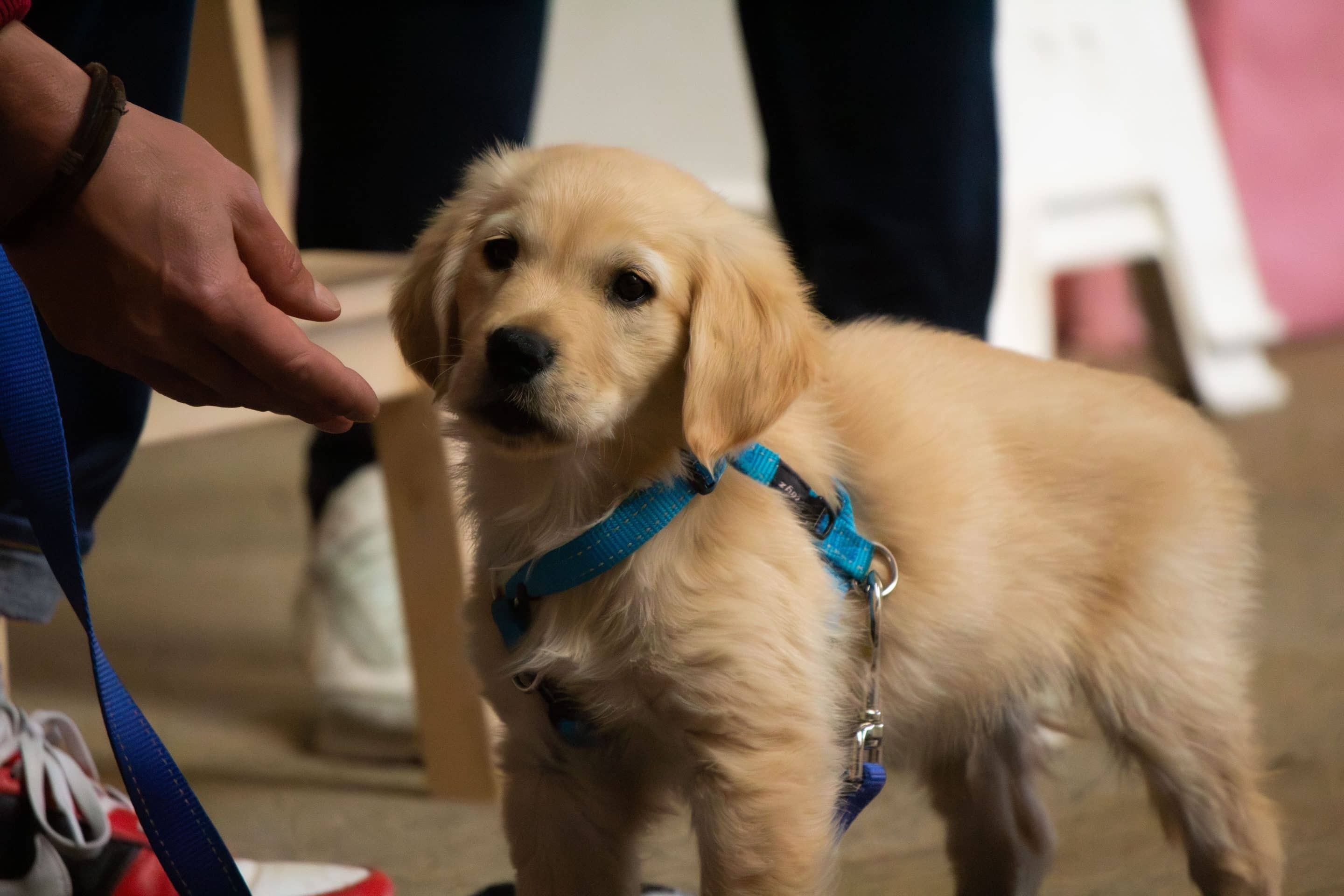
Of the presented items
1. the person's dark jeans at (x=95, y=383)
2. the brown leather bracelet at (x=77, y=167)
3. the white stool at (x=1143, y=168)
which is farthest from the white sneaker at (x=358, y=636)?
the white stool at (x=1143, y=168)

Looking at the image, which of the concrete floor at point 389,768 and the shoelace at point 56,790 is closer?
the shoelace at point 56,790

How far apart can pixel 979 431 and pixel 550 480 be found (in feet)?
1.45

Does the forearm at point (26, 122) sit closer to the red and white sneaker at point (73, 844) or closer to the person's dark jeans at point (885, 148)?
the red and white sneaker at point (73, 844)

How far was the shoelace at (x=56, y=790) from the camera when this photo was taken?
1.24m

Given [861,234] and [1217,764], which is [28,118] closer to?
[861,234]

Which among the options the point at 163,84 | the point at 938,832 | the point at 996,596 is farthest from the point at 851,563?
the point at 163,84

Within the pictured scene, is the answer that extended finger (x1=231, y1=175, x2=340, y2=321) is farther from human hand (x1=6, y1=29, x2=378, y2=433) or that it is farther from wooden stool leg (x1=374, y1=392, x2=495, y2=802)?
wooden stool leg (x1=374, y1=392, x2=495, y2=802)

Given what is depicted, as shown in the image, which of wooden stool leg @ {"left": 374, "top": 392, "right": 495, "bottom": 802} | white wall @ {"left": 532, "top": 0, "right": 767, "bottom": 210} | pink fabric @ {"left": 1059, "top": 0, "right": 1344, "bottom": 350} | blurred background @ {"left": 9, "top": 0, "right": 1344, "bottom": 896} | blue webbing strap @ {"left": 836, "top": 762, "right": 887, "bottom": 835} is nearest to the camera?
blue webbing strap @ {"left": 836, "top": 762, "right": 887, "bottom": 835}

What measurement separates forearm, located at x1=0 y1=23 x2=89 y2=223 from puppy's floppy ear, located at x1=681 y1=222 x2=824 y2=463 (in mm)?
516

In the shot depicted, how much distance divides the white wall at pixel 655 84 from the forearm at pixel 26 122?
3641mm

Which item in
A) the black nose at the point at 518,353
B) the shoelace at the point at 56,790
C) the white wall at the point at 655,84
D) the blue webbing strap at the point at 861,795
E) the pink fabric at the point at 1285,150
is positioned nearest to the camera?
the black nose at the point at 518,353

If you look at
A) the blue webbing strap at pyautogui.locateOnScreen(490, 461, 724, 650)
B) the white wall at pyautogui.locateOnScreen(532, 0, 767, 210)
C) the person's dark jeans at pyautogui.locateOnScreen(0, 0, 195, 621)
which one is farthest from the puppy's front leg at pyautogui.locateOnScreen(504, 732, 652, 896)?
the white wall at pyautogui.locateOnScreen(532, 0, 767, 210)

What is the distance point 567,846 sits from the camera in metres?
1.14

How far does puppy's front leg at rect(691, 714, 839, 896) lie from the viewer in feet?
3.43
